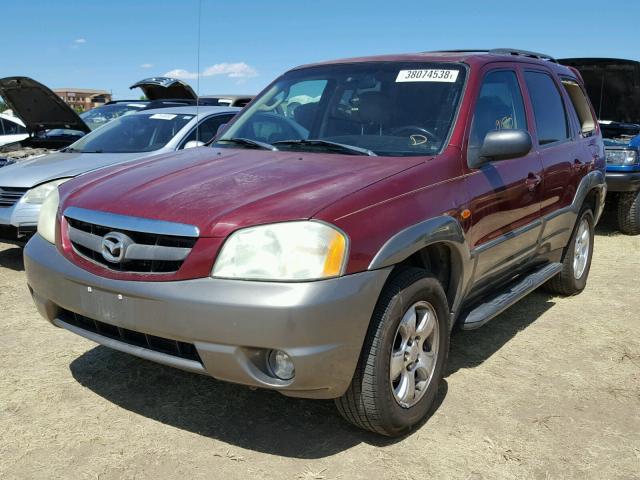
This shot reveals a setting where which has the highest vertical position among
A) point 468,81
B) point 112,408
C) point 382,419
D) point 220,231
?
point 468,81

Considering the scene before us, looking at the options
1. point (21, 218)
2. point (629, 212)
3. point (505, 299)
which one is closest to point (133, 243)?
point (505, 299)

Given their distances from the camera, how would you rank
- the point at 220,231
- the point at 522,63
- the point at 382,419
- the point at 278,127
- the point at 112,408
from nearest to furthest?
1. the point at 220,231
2. the point at 382,419
3. the point at 112,408
4. the point at 278,127
5. the point at 522,63

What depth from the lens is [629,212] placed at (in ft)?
26.1

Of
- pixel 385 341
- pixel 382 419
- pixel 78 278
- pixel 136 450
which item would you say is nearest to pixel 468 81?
pixel 385 341

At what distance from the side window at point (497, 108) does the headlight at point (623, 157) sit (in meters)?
4.38

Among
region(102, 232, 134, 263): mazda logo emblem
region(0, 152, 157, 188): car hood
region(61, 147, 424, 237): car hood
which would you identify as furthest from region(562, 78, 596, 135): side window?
region(0, 152, 157, 188): car hood

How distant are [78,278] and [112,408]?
2.53 ft

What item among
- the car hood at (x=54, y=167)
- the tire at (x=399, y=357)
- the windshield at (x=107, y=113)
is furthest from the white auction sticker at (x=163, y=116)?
the tire at (x=399, y=357)

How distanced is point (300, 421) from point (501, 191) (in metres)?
1.65

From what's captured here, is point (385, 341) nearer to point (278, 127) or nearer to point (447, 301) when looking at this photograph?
point (447, 301)

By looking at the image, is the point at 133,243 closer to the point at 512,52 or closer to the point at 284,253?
the point at 284,253

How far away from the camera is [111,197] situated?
2885 mm

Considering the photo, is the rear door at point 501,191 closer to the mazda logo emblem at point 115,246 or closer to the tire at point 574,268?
the tire at point 574,268

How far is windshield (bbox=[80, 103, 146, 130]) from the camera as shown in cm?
982
